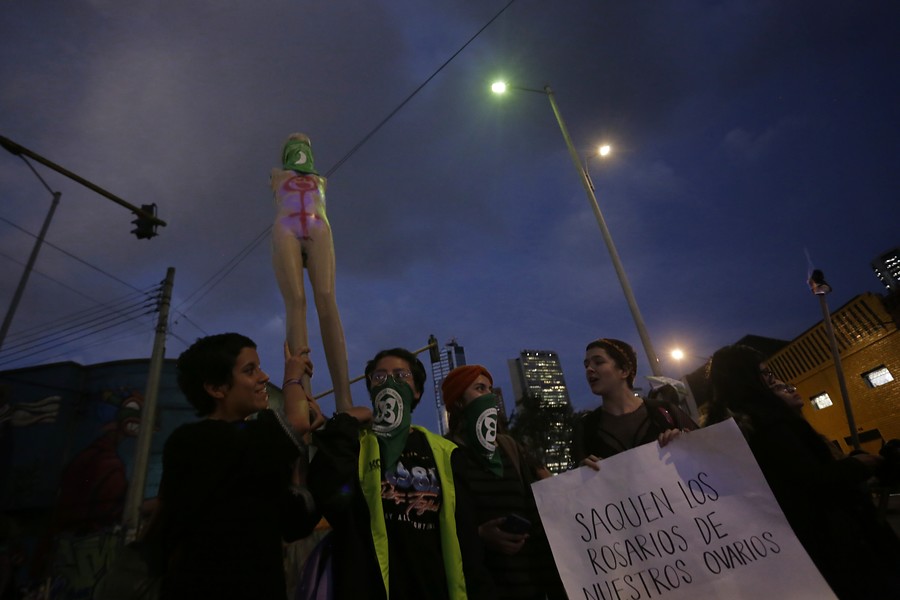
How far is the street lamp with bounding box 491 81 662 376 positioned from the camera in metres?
7.14

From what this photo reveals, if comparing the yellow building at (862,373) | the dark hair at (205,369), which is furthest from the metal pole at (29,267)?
the yellow building at (862,373)

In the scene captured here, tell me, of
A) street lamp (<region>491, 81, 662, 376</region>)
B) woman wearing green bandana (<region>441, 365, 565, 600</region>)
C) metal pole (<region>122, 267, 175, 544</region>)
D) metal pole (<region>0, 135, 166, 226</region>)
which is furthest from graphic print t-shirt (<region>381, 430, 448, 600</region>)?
metal pole (<region>122, 267, 175, 544</region>)

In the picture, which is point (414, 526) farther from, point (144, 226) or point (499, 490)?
point (144, 226)

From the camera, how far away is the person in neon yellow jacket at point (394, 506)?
1.90 metres

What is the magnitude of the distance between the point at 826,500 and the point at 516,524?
57.4 inches

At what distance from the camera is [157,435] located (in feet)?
61.3

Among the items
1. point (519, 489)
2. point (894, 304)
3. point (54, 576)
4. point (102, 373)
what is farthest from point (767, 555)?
point (102, 373)

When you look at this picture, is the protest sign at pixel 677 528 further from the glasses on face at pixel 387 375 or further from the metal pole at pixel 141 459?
the metal pole at pixel 141 459

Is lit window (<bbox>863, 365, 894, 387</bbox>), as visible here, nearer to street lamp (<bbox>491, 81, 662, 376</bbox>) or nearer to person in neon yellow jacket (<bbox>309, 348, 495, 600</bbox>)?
street lamp (<bbox>491, 81, 662, 376</bbox>)

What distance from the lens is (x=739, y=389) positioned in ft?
8.63

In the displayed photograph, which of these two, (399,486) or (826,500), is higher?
(399,486)

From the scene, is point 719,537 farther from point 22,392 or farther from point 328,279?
point 22,392

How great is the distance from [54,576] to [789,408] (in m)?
22.0

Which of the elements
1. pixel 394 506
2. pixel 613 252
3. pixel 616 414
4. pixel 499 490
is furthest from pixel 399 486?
pixel 613 252
